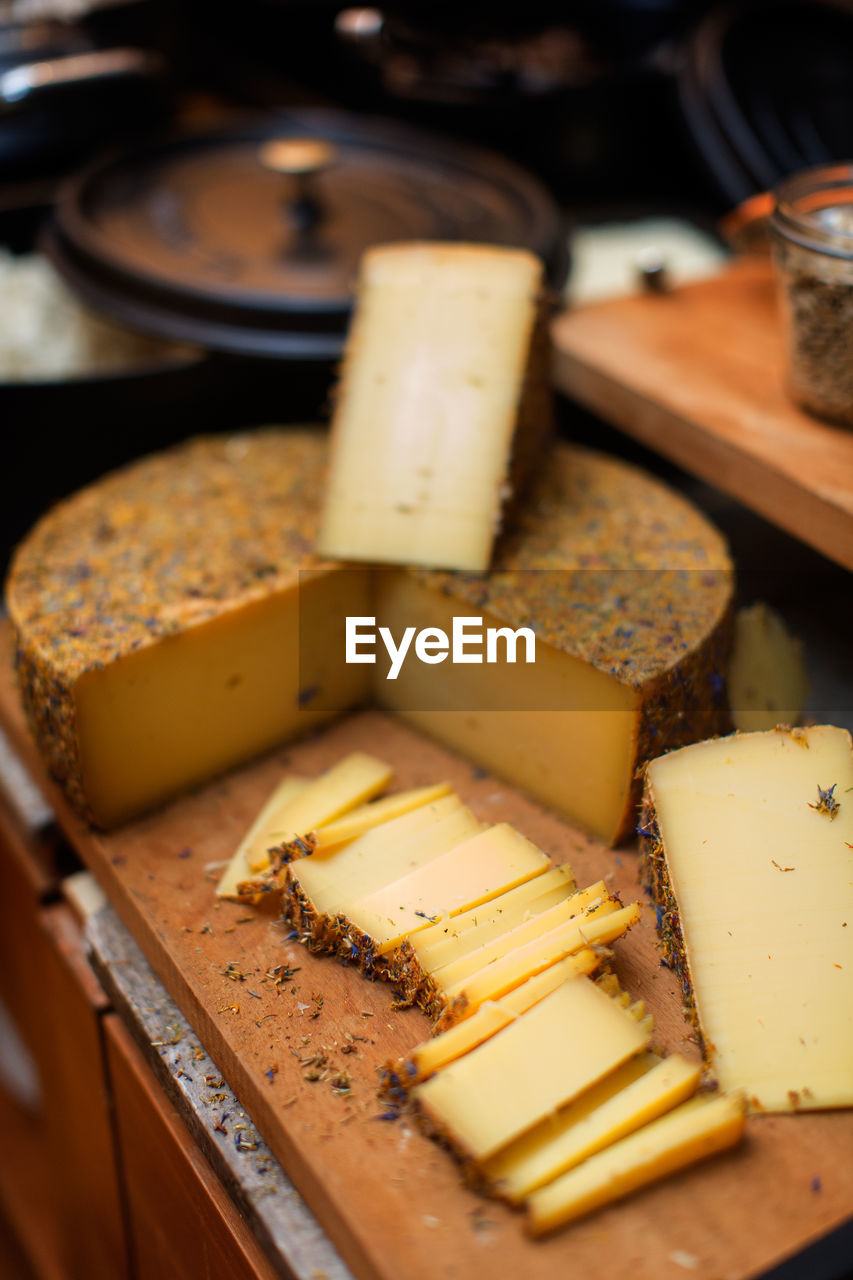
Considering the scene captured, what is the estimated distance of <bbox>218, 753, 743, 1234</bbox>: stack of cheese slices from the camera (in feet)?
3.10

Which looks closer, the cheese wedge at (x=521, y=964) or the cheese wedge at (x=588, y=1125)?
the cheese wedge at (x=588, y=1125)

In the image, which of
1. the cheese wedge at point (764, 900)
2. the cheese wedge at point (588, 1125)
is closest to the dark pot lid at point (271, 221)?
the cheese wedge at point (764, 900)

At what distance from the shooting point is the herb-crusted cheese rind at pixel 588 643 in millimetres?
1302

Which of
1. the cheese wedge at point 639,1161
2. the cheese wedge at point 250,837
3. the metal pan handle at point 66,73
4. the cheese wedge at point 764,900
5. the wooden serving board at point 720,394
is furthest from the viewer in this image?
the metal pan handle at point 66,73

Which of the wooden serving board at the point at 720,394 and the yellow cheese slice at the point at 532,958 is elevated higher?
the wooden serving board at the point at 720,394

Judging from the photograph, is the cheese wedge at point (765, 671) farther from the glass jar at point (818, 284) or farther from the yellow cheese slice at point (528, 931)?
the yellow cheese slice at point (528, 931)

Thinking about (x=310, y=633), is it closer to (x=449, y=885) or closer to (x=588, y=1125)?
(x=449, y=885)

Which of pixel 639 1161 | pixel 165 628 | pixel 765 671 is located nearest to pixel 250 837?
pixel 165 628

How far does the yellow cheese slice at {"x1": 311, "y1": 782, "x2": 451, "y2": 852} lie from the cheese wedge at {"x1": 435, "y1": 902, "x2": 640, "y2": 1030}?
→ 23cm

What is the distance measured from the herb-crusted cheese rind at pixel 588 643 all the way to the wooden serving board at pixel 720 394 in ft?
0.32

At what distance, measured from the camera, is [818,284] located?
1.34 m

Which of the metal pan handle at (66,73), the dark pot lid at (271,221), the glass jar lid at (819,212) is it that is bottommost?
the dark pot lid at (271,221)

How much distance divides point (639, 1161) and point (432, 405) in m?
0.96

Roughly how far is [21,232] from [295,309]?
0.87 metres
